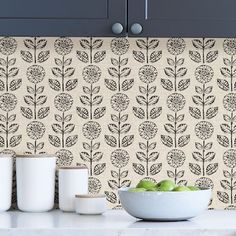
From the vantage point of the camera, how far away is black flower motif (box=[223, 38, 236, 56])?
304cm

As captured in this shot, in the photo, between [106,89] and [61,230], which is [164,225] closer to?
[61,230]

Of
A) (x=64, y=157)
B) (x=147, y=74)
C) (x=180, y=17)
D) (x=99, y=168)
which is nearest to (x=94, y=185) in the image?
(x=99, y=168)

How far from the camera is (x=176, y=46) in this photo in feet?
9.95

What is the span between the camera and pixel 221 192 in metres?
3.03

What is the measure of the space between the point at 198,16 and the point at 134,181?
79 centimetres

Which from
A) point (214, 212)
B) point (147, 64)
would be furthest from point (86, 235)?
point (147, 64)

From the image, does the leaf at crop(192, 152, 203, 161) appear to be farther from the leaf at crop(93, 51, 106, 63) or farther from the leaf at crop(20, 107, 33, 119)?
the leaf at crop(20, 107, 33, 119)

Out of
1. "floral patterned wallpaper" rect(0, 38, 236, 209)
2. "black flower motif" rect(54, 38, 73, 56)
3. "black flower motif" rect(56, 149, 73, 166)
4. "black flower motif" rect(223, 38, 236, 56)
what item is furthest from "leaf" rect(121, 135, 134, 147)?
"black flower motif" rect(223, 38, 236, 56)

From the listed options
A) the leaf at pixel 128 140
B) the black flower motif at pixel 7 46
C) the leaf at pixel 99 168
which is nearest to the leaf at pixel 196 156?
the leaf at pixel 128 140

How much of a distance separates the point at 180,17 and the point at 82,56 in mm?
524

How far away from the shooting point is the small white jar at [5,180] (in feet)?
9.46

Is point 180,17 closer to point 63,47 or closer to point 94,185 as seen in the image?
point 63,47

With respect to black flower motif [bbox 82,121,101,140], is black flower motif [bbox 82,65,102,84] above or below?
above

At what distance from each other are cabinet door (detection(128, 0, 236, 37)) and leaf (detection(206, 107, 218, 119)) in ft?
1.39
